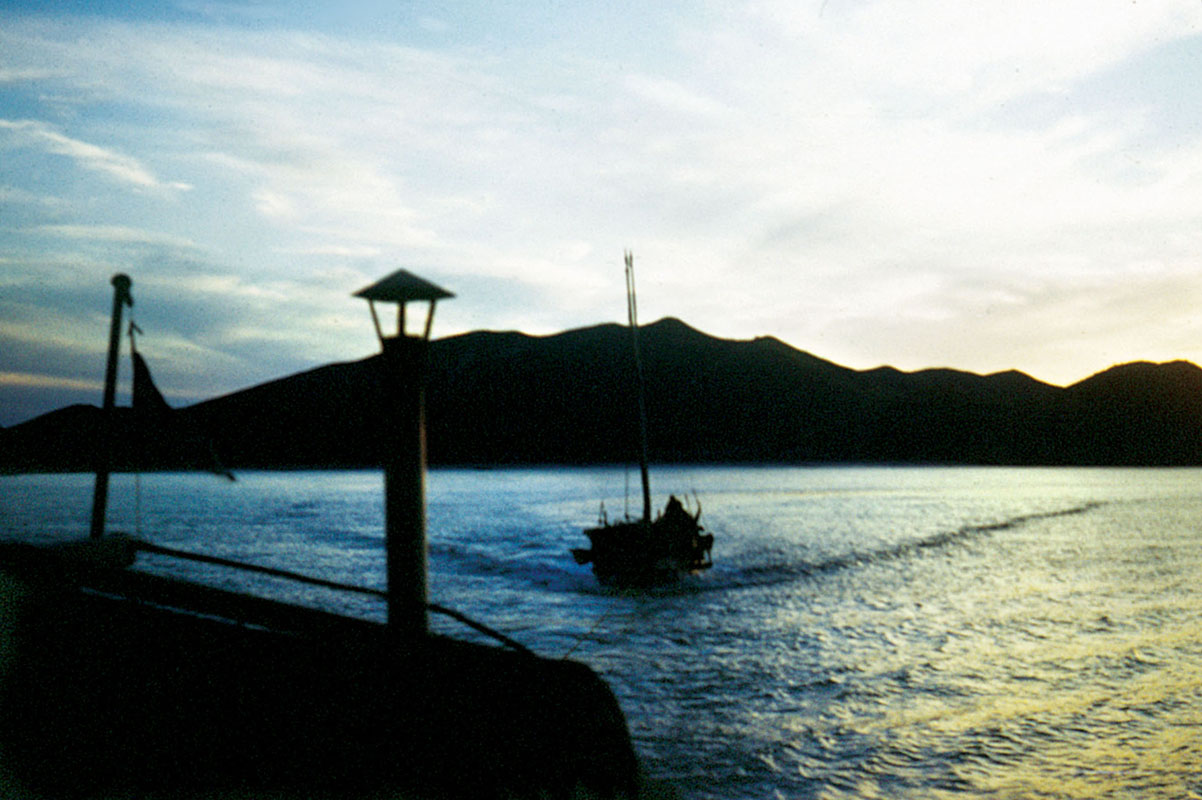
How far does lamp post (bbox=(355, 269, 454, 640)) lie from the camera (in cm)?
600

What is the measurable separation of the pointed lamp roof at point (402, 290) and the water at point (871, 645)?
22.9ft

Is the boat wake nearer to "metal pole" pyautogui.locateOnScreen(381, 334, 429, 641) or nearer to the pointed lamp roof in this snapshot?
"metal pole" pyautogui.locateOnScreen(381, 334, 429, 641)

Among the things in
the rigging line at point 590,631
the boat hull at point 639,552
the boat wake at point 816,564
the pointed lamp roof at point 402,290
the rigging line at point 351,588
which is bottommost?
the boat wake at point 816,564

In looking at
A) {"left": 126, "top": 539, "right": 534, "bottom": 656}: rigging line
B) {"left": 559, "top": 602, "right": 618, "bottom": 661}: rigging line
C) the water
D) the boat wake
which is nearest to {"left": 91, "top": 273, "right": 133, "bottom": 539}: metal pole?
the water

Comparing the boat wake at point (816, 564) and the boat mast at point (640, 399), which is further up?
the boat mast at point (640, 399)

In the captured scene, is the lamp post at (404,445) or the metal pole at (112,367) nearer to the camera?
the lamp post at (404,445)

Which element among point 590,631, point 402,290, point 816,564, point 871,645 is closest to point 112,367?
point 402,290

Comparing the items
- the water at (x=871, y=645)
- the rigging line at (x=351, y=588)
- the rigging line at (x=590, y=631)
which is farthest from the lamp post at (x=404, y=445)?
the rigging line at (x=590, y=631)

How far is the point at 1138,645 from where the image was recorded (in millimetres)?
18453

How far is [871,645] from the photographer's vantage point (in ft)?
60.5

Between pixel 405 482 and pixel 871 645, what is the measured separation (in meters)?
15.9

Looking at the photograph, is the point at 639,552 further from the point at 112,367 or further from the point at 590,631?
the point at 112,367

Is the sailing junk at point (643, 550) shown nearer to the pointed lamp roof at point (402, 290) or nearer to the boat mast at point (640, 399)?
the boat mast at point (640, 399)

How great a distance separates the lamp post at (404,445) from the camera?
600 cm
